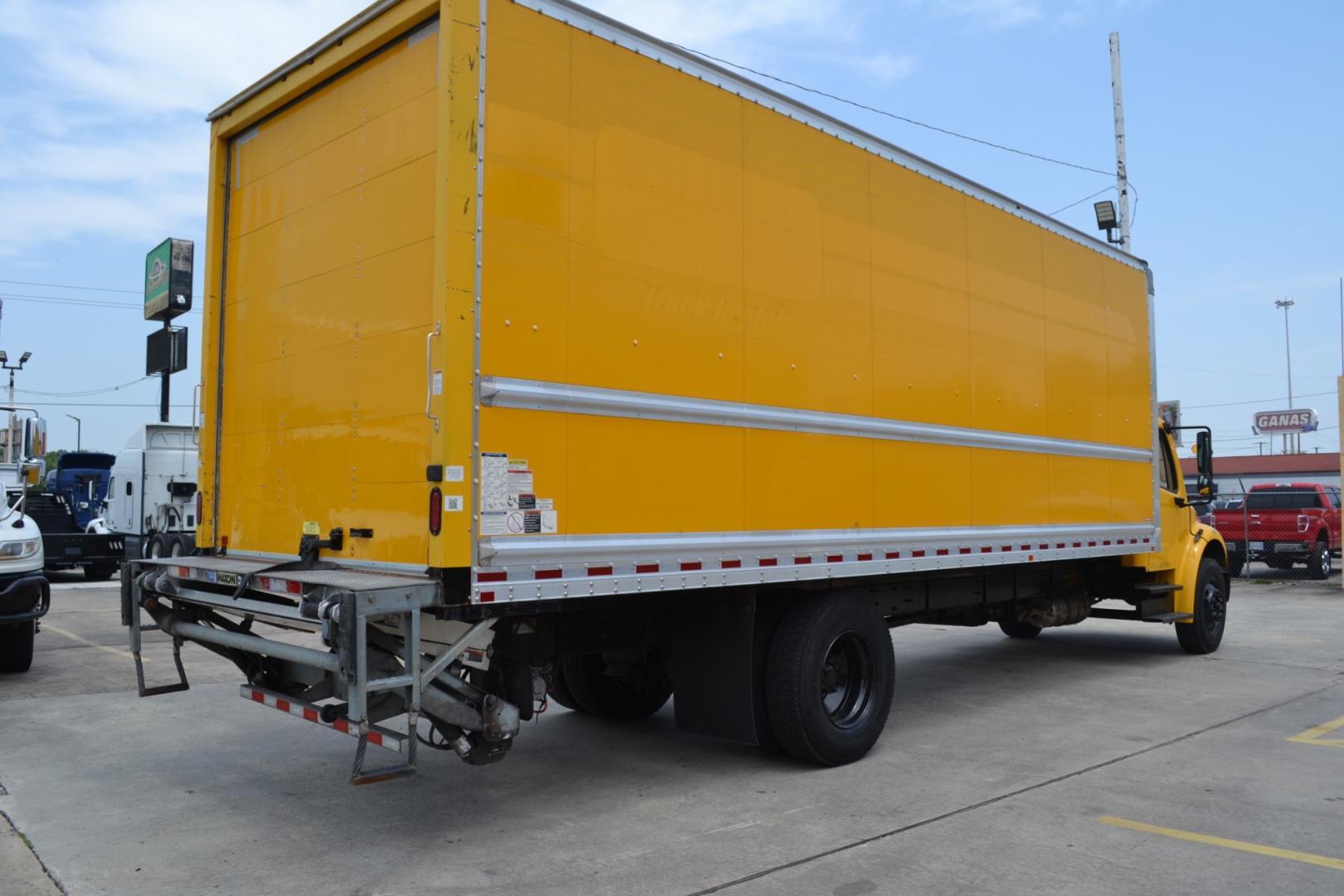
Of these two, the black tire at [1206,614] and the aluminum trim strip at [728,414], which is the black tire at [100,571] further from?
the black tire at [1206,614]

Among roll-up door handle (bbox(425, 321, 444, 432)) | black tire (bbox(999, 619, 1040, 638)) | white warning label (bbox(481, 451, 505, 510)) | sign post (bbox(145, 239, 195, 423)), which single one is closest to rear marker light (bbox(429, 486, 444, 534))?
white warning label (bbox(481, 451, 505, 510))

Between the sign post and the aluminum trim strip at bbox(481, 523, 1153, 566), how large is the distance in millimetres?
25353

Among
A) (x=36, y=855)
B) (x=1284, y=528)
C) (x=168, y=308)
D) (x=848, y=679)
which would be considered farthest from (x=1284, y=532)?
(x=168, y=308)

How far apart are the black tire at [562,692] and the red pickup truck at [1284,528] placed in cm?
1830

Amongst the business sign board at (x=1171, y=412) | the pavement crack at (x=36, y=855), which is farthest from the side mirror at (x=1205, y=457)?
the pavement crack at (x=36, y=855)

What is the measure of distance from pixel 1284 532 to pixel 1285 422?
3588 centimetres

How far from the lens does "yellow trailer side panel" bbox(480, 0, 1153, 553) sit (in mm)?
4875

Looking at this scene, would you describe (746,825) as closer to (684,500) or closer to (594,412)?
(684,500)

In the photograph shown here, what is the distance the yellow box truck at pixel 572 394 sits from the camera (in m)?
→ 4.66

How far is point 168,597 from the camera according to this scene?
6086 millimetres

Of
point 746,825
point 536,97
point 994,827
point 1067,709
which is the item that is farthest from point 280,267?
point 1067,709

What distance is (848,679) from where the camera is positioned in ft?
22.2

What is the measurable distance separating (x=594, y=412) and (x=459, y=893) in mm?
2249

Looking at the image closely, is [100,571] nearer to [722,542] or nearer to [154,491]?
[154,491]
